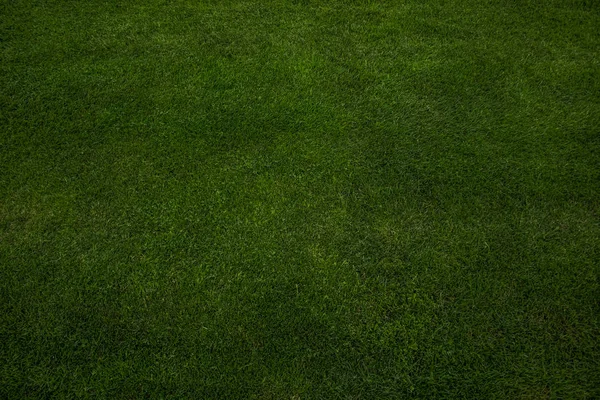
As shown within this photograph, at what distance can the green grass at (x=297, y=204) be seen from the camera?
138 cm

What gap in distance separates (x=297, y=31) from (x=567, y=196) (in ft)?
6.27

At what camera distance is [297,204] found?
5.91ft

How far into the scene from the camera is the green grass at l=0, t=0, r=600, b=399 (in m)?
1.38

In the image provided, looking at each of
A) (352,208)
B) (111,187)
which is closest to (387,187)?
(352,208)

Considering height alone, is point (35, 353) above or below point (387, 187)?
below

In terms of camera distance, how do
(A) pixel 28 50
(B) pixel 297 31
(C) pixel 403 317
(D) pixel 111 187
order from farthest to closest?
(B) pixel 297 31
(A) pixel 28 50
(D) pixel 111 187
(C) pixel 403 317

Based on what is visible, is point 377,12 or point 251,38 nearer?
point 251,38

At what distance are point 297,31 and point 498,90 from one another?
135cm

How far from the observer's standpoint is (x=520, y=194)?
1846 millimetres

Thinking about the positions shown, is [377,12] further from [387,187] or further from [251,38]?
[387,187]

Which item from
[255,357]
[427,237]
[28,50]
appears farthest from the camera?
[28,50]

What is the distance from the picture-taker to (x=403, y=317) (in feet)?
4.86

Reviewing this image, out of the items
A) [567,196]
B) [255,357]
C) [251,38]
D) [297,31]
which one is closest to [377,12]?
[297,31]

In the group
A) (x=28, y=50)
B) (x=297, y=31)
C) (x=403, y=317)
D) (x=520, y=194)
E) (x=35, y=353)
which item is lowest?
(x=35, y=353)
